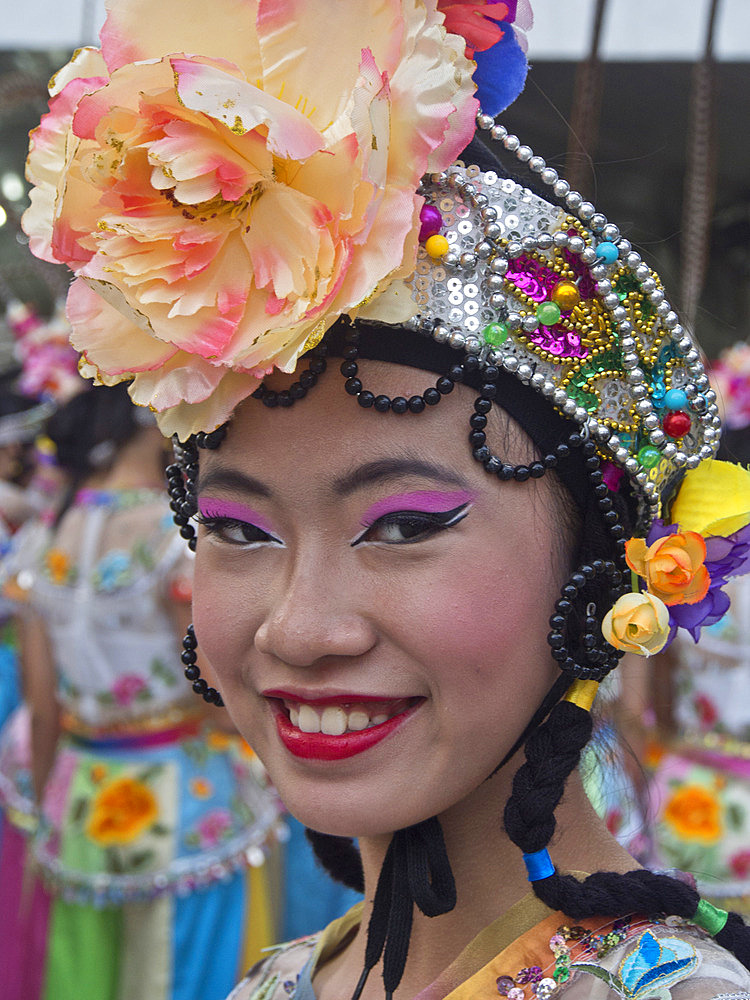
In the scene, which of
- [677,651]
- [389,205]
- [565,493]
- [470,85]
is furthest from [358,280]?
[677,651]

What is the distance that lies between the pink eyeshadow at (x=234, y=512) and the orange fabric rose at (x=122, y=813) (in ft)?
8.45

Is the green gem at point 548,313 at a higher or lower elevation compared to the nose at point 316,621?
higher

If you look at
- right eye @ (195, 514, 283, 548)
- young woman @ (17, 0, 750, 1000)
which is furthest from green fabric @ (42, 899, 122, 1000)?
right eye @ (195, 514, 283, 548)

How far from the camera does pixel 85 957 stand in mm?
3682

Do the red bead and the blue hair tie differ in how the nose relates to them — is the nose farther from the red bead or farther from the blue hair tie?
the red bead

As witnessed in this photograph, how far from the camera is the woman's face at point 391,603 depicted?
1.24 meters

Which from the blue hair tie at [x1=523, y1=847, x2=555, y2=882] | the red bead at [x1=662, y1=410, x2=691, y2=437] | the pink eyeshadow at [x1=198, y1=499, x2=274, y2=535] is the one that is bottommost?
the blue hair tie at [x1=523, y1=847, x2=555, y2=882]

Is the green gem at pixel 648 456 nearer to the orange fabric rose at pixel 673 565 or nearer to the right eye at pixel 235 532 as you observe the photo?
the orange fabric rose at pixel 673 565

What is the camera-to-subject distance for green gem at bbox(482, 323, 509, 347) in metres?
1.31

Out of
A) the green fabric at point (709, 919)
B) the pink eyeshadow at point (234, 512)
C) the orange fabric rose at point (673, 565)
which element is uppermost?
the pink eyeshadow at point (234, 512)

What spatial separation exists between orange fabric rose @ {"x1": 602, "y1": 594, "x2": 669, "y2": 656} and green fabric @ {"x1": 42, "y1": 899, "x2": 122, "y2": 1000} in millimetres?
2927

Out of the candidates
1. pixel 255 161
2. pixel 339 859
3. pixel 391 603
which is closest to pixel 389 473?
pixel 391 603

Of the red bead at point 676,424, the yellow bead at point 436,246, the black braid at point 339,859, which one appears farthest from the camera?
the black braid at point 339,859

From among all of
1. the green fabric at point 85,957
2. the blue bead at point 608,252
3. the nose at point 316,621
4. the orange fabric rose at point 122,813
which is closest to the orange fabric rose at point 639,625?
the nose at point 316,621
